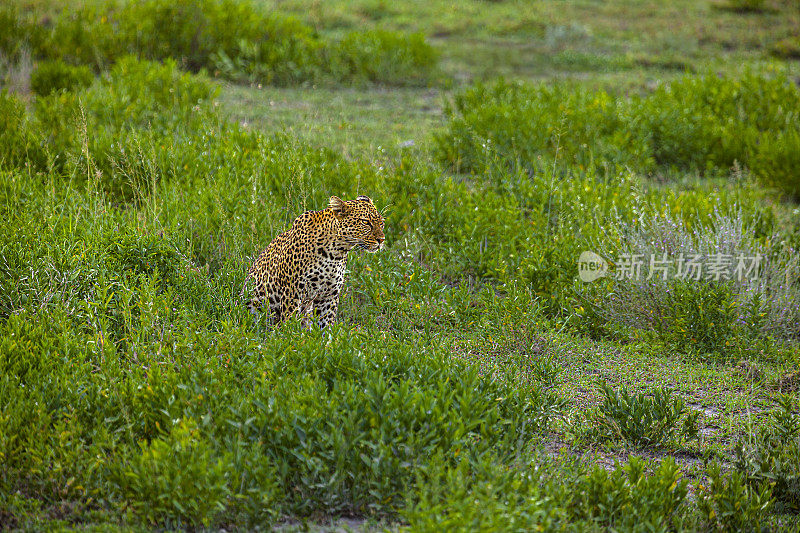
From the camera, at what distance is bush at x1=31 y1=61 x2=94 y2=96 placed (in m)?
11.0

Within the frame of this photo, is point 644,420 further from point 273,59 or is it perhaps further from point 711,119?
point 273,59

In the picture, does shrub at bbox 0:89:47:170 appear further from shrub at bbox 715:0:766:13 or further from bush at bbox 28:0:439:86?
shrub at bbox 715:0:766:13

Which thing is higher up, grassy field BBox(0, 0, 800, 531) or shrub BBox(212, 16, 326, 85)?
shrub BBox(212, 16, 326, 85)

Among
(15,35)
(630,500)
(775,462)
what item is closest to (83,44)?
(15,35)

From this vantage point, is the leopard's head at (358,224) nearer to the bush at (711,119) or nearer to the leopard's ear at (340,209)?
the leopard's ear at (340,209)

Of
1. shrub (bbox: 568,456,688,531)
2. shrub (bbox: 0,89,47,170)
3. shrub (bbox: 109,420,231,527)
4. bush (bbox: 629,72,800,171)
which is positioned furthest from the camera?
bush (bbox: 629,72,800,171)

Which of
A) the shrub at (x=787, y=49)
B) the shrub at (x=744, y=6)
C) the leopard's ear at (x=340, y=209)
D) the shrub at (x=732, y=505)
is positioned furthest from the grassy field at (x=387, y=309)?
the shrub at (x=744, y=6)

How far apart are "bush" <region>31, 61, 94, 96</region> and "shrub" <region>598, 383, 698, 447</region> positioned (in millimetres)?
8509

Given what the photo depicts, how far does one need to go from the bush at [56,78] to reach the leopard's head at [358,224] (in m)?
6.96

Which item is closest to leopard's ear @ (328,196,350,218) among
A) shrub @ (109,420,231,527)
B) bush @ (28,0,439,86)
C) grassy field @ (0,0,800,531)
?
grassy field @ (0,0,800,531)

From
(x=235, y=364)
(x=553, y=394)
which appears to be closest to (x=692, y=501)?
(x=553, y=394)

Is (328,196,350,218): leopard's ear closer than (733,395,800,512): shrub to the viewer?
No

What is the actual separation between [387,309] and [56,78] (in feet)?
22.6

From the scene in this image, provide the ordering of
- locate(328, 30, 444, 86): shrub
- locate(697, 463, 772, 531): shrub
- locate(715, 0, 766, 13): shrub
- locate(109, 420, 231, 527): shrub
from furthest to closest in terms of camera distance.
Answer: locate(715, 0, 766, 13): shrub → locate(328, 30, 444, 86): shrub → locate(697, 463, 772, 531): shrub → locate(109, 420, 231, 527): shrub
